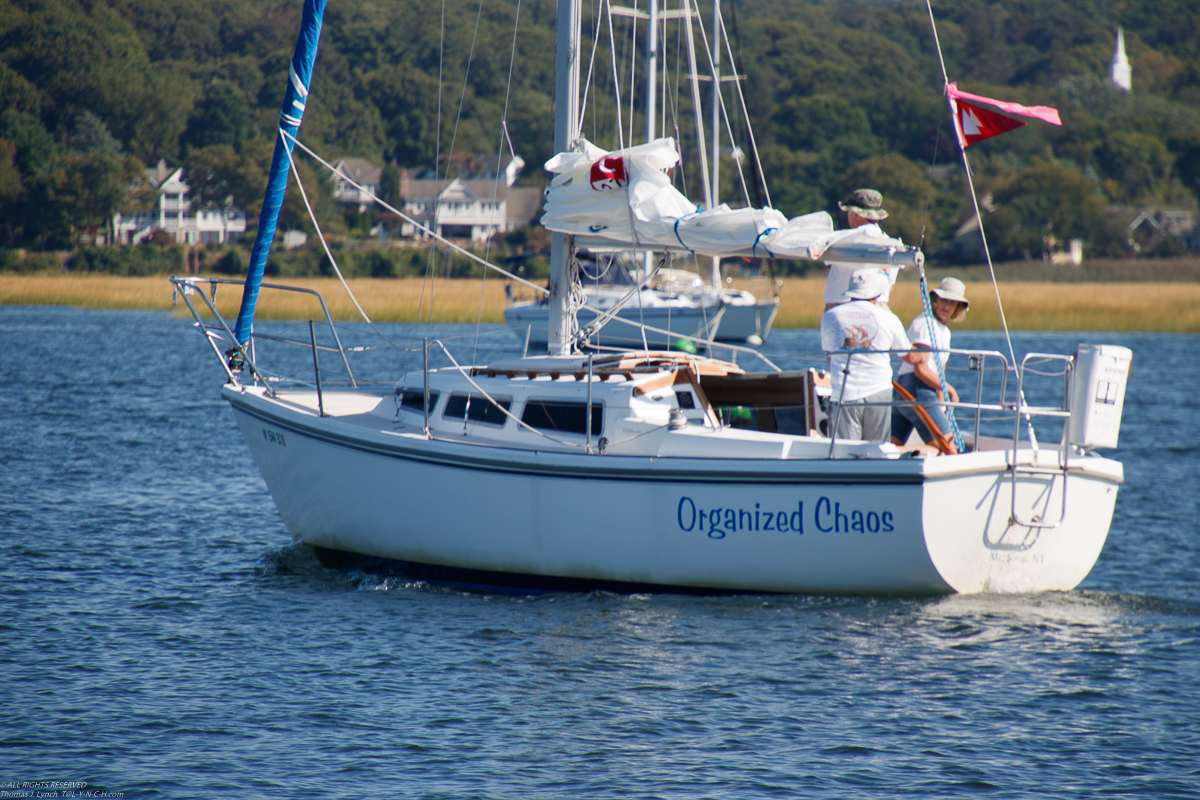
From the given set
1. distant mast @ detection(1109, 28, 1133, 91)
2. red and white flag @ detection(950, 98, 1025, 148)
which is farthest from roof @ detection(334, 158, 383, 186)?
red and white flag @ detection(950, 98, 1025, 148)

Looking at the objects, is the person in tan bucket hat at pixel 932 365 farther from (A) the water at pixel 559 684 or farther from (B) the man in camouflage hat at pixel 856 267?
(A) the water at pixel 559 684

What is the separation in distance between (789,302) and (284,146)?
3506cm

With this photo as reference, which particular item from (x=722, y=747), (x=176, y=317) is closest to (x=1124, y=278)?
(x=176, y=317)

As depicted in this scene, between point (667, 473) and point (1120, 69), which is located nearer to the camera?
point (667, 473)

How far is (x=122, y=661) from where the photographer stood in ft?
27.2

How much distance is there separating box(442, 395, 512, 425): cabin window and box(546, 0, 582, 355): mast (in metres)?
0.78

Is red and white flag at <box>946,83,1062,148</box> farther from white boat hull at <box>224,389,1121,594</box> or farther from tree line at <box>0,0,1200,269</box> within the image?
tree line at <box>0,0,1200,269</box>

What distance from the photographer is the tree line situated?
74.1 metres

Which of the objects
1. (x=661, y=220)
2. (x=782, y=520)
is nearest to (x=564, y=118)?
(x=661, y=220)

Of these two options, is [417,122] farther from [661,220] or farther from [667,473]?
[667,473]

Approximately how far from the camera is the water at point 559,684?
6.56 m

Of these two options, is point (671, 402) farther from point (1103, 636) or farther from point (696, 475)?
point (1103, 636)

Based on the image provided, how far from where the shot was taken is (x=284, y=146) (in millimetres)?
11031

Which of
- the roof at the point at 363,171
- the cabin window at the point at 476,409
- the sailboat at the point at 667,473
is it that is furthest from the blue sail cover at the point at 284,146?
the roof at the point at 363,171
